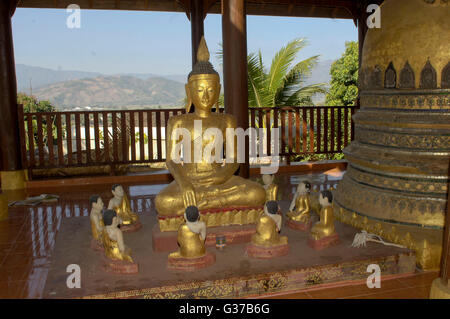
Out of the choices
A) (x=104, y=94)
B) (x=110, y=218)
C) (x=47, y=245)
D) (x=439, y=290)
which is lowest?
(x=47, y=245)

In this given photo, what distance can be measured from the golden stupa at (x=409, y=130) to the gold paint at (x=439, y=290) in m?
0.74

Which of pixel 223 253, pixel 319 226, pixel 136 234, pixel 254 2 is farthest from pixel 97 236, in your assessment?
pixel 254 2

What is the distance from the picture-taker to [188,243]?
11.2 ft

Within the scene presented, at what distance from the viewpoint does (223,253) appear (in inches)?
149

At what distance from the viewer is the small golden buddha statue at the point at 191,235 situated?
3.36m

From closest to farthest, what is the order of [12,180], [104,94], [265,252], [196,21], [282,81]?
[265,252] → [12,180] → [196,21] → [282,81] → [104,94]

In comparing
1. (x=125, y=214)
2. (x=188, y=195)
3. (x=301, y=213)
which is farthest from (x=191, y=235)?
(x=301, y=213)

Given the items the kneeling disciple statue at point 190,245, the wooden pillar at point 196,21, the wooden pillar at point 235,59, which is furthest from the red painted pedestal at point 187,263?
the wooden pillar at point 196,21

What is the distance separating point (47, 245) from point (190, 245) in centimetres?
202

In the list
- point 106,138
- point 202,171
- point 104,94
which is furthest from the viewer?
point 104,94

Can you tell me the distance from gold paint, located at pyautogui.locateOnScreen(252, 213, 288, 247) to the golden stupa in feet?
3.90

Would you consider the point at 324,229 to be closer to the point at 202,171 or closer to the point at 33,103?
the point at 202,171
